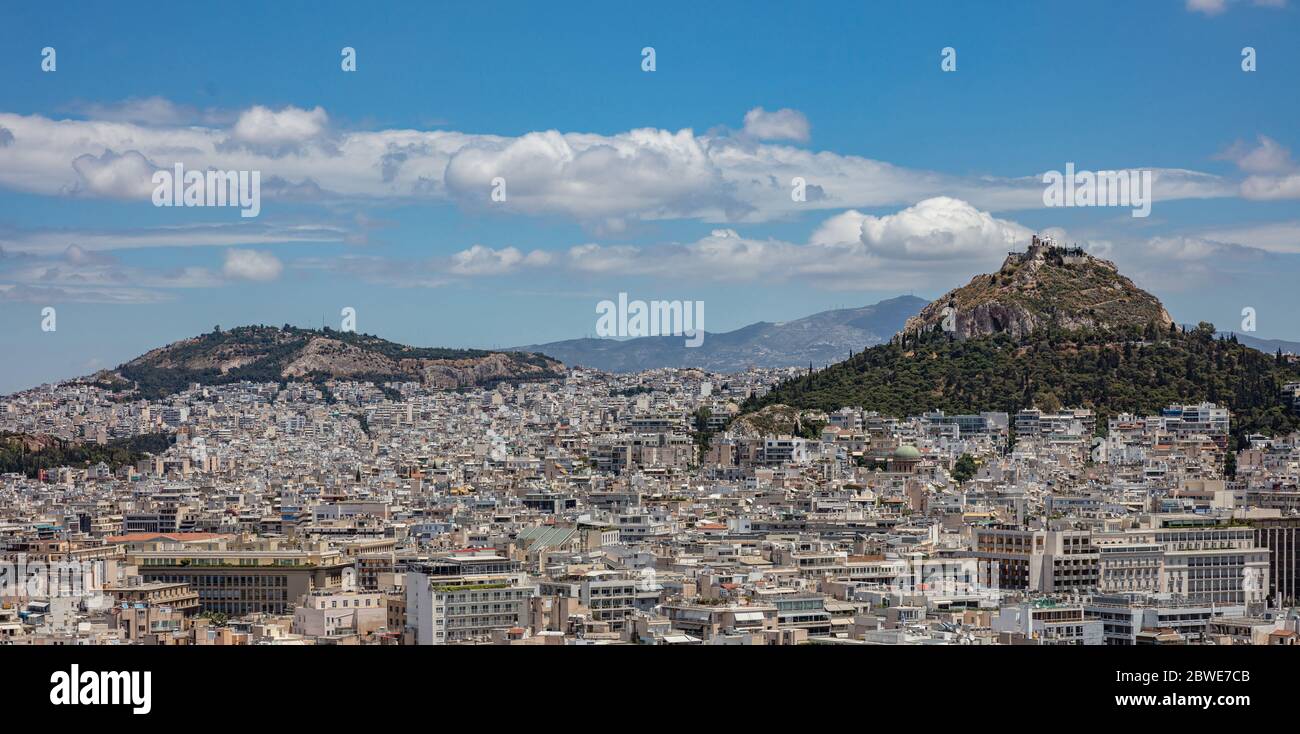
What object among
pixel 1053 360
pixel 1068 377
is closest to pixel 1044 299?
pixel 1053 360

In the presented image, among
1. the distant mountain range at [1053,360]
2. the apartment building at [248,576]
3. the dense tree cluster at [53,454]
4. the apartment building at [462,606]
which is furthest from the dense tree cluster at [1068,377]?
the apartment building at [462,606]

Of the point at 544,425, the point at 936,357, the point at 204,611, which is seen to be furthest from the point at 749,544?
the point at 544,425

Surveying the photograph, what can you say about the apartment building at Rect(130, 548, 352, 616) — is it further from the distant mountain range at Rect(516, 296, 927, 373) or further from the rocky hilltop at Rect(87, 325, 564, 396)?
the rocky hilltop at Rect(87, 325, 564, 396)

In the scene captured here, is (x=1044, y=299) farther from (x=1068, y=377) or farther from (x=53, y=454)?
(x=53, y=454)

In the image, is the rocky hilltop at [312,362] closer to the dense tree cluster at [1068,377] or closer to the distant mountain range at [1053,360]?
the distant mountain range at [1053,360]

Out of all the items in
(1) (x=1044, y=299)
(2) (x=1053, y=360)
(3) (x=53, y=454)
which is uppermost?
(1) (x=1044, y=299)
